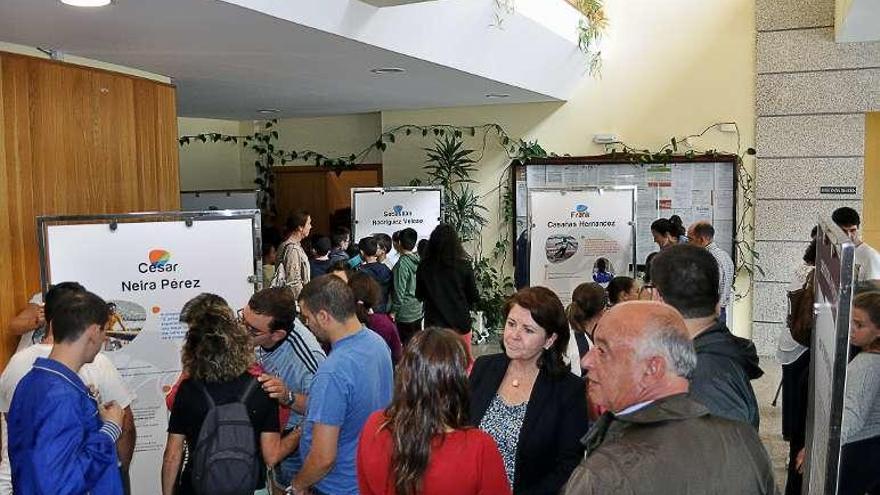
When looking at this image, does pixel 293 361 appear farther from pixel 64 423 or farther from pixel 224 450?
pixel 64 423

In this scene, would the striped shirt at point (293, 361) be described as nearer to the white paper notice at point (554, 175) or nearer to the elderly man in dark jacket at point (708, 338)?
the elderly man in dark jacket at point (708, 338)

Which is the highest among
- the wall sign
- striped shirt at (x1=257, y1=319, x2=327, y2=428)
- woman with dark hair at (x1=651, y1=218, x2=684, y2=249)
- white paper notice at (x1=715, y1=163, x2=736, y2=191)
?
white paper notice at (x1=715, y1=163, x2=736, y2=191)

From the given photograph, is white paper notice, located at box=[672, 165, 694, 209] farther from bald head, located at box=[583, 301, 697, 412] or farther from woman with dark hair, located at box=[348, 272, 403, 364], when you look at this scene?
bald head, located at box=[583, 301, 697, 412]

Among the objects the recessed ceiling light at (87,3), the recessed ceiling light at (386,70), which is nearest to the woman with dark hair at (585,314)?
the recessed ceiling light at (87,3)

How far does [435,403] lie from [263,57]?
4.09 meters

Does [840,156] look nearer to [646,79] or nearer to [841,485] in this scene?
[646,79]

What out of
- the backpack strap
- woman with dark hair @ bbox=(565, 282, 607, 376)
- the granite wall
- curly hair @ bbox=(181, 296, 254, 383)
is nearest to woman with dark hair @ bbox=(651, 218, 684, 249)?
the granite wall

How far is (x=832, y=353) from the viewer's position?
77.1 inches

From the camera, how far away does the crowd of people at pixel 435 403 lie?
6.06ft

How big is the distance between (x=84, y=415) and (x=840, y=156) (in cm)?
797

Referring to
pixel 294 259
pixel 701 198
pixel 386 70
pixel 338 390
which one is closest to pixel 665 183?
pixel 701 198

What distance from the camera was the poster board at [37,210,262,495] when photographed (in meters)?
4.13

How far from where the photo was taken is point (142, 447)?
423 cm

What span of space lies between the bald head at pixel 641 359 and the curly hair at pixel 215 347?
59.8 inches
